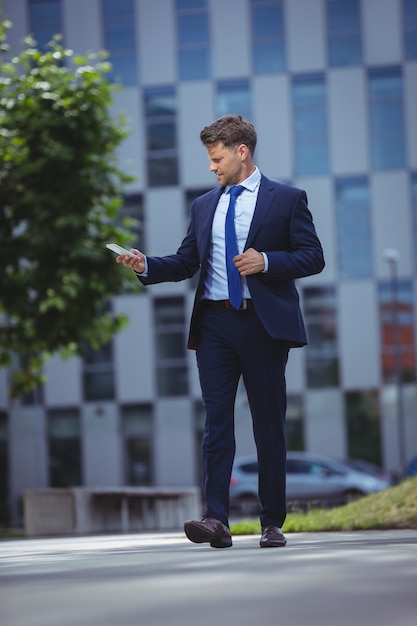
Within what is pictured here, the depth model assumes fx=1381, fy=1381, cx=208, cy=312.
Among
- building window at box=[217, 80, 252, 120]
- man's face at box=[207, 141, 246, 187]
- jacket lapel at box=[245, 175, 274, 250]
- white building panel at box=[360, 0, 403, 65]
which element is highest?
white building panel at box=[360, 0, 403, 65]

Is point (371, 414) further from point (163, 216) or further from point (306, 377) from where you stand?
point (163, 216)

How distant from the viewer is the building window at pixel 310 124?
1533 inches

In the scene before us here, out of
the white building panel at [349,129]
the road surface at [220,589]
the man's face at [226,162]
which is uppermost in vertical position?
the white building panel at [349,129]

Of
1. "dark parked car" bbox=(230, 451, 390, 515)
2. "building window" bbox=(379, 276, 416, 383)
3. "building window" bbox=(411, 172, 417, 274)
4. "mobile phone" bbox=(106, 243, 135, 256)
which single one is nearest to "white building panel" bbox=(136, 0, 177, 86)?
"building window" bbox=(411, 172, 417, 274)

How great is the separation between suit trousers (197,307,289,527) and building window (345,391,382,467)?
31917mm

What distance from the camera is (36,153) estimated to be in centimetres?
1977

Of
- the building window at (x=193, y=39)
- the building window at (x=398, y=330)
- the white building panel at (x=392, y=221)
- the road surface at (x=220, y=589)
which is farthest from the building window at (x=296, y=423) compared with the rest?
the road surface at (x=220, y=589)

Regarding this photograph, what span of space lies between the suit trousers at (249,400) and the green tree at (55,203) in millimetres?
13051

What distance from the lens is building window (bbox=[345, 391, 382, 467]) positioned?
124 ft

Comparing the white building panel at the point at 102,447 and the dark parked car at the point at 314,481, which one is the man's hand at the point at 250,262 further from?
the white building panel at the point at 102,447

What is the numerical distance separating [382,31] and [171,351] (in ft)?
35.4

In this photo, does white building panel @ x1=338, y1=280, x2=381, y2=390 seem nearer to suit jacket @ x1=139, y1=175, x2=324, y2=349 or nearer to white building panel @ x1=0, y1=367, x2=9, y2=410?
white building panel @ x1=0, y1=367, x2=9, y2=410

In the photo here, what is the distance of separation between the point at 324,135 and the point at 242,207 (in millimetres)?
33065

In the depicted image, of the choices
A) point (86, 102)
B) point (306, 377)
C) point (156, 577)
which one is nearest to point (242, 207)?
point (156, 577)
